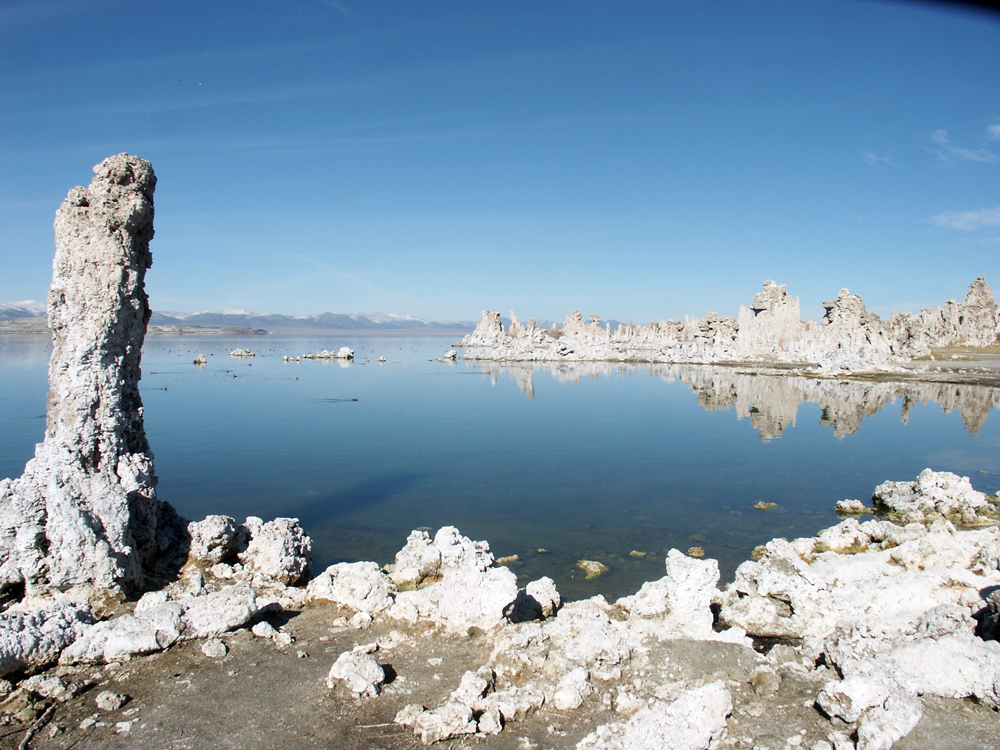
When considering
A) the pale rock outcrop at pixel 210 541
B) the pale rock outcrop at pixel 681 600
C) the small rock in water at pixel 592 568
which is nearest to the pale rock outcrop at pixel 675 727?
the pale rock outcrop at pixel 681 600

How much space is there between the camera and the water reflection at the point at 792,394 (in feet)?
95.0

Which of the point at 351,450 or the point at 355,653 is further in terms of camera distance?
the point at 351,450

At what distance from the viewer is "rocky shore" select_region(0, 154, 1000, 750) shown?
4895 mm

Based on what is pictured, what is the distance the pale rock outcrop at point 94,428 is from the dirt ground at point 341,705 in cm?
192

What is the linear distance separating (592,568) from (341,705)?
18.1ft

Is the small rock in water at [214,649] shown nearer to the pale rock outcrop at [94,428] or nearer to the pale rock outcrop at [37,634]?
the pale rock outcrop at [37,634]

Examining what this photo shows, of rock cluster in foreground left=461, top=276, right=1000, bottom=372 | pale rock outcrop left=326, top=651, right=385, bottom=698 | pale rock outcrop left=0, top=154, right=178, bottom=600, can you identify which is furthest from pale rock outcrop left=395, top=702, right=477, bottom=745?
rock cluster in foreground left=461, top=276, right=1000, bottom=372

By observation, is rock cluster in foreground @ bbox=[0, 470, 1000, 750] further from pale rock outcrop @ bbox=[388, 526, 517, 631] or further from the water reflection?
the water reflection

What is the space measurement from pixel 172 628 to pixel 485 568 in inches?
125

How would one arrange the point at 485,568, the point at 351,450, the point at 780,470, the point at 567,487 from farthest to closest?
1. the point at 351,450
2. the point at 780,470
3. the point at 567,487
4. the point at 485,568

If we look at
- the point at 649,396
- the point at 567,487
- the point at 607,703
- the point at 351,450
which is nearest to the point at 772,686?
the point at 607,703

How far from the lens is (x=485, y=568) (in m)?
7.27

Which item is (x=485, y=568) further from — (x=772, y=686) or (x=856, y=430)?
(x=856, y=430)

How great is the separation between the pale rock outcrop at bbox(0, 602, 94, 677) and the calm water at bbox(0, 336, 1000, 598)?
4.34 m
